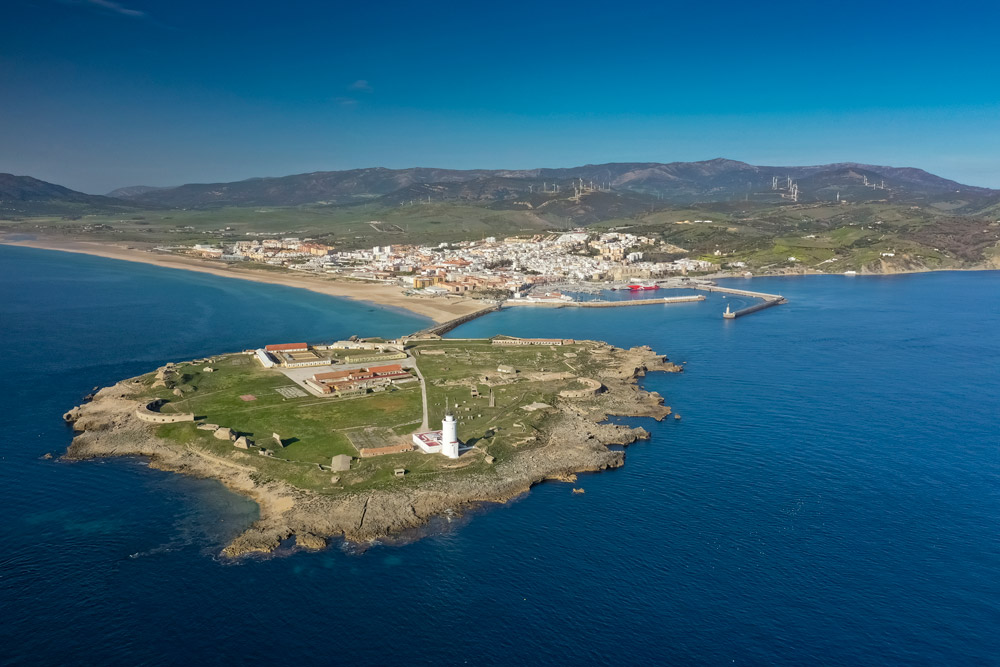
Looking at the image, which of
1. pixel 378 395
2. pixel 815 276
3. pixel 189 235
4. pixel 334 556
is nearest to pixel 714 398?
pixel 378 395

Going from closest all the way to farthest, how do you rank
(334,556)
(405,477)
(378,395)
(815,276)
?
1. (334,556)
2. (405,477)
3. (378,395)
4. (815,276)

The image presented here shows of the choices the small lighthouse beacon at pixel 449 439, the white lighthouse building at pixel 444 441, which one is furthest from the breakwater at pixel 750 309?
the small lighthouse beacon at pixel 449 439

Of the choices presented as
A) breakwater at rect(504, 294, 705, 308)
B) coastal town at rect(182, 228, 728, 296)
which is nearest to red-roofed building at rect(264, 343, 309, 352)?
breakwater at rect(504, 294, 705, 308)

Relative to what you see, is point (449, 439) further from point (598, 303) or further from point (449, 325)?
point (598, 303)

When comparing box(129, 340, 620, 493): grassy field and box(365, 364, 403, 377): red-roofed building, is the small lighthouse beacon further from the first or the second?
box(365, 364, 403, 377): red-roofed building

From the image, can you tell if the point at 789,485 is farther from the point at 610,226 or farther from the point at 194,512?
the point at 610,226

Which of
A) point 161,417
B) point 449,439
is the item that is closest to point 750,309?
point 449,439
